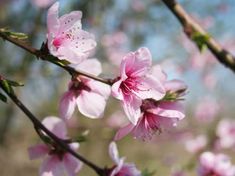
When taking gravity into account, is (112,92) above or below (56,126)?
above

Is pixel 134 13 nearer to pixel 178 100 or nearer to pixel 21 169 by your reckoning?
pixel 21 169

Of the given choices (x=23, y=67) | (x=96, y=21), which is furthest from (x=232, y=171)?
(x=96, y=21)

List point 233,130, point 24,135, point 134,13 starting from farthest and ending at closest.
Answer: point 24,135 < point 134,13 < point 233,130

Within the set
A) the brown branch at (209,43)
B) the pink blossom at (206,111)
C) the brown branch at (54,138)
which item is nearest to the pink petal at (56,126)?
the brown branch at (54,138)

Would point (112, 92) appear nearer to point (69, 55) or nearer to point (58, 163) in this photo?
point (69, 55)

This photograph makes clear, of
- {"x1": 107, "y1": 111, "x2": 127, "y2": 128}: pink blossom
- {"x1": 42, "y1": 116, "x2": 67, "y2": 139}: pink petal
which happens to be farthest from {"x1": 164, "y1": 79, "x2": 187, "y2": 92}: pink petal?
{"x1": 107, "y1": 111, "x2": 127, "y2": 128}: pink blossom

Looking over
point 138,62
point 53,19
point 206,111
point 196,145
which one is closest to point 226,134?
point 196,145
